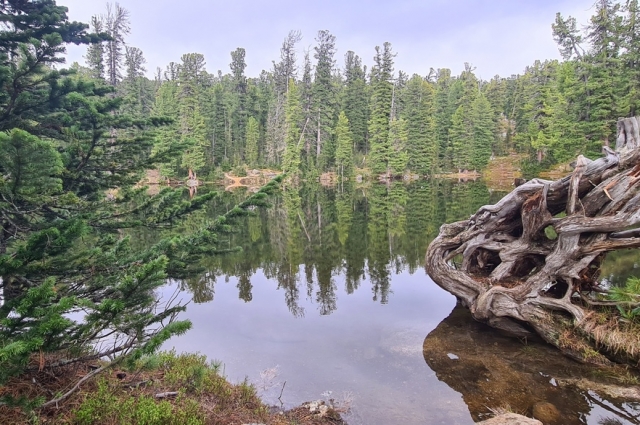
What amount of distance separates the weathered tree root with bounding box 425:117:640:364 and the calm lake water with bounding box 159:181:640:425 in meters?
0.49

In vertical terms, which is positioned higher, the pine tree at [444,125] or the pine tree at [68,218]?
the pine tree at [444,125]

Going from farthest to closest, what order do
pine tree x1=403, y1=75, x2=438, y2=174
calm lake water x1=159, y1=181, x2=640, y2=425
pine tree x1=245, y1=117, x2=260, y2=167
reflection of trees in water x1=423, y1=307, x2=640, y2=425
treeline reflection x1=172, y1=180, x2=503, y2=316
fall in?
pine tree x1=245, y1=117, x2=260, y2=167 < pine tree x1=403, y1=75, x2=438, y2=174 < treeline reflection x1=172, y1=180, x2=503, y2=316 < calm lake water x1=159, y1=181, x2=640, y2=425 < reflection of trees in water x1=423, y1=307, x2=640, y2=425

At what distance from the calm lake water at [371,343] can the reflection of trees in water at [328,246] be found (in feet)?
0.28

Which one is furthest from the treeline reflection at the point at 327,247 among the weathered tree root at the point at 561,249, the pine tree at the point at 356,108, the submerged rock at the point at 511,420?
the pine tree at the point at 356,108

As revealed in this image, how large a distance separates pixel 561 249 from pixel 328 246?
34.6 feet

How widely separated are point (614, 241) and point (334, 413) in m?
5.81

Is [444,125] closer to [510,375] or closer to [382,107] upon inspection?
[382,107]

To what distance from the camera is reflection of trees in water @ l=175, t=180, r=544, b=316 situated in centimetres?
1209

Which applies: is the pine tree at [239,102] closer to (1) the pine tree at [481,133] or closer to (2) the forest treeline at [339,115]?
(2) the forest treeline at [339,115]

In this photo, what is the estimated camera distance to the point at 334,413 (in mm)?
5594

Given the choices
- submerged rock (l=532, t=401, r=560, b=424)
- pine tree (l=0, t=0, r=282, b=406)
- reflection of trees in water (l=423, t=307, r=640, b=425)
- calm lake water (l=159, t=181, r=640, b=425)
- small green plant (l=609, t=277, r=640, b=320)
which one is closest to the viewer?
pine tree (l=0, t=0, r=282, b=406)

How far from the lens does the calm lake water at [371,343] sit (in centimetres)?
585

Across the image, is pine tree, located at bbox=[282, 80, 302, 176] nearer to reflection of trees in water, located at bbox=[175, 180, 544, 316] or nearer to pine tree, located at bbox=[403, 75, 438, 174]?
pine tree, located at bbox=[403, 75, 438, 174]

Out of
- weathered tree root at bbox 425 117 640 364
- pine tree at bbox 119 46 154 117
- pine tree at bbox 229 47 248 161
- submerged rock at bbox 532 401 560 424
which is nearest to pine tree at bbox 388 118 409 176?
pine tree at bbox 229 47 248 161
